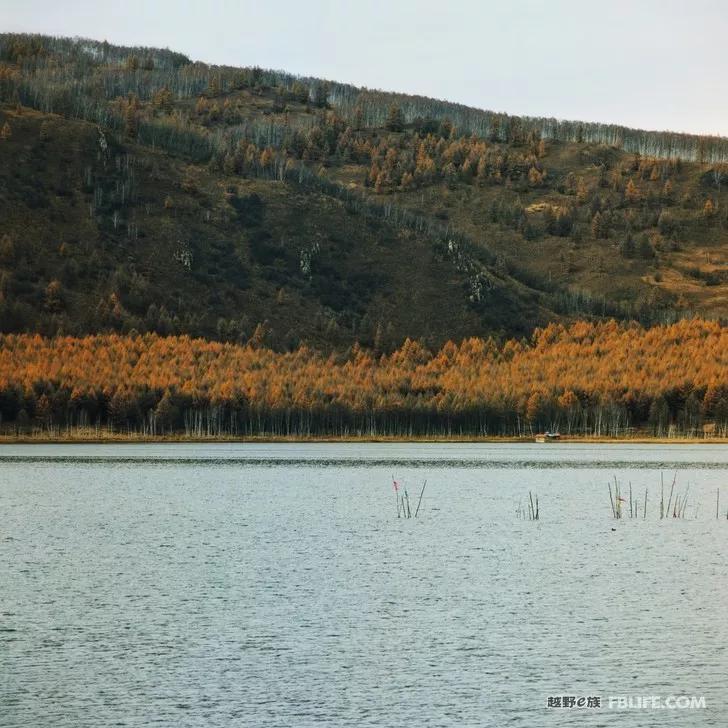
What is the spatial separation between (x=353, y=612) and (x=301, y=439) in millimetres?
155787

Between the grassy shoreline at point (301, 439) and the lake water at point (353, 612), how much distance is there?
102 m

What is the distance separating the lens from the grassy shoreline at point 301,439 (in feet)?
588

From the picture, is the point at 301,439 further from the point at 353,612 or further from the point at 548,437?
the point at 353,612

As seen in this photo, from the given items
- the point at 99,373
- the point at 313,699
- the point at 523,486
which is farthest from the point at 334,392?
the point at 313,699

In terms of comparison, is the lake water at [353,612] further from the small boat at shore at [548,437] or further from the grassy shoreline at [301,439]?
the small boat at shore at [548,437]

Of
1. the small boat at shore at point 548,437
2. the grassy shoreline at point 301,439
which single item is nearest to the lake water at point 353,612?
the grassy shoreline at point 301,439

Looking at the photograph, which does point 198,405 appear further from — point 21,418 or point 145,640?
point 145,640

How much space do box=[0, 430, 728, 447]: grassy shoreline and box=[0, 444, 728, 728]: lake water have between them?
4020 inches


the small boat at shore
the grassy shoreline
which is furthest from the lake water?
the small boat at shore

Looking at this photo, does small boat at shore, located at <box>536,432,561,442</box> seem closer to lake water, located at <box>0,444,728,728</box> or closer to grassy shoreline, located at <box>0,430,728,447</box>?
Result: grassy shoreline, located at <box>0,430,728,447</box>

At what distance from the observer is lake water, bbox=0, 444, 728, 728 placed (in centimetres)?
2720

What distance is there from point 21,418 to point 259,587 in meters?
147

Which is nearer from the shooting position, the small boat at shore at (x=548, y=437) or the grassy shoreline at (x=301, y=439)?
the grassy shoreline at (x=301, y=439)

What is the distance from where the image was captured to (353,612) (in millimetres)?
37812
